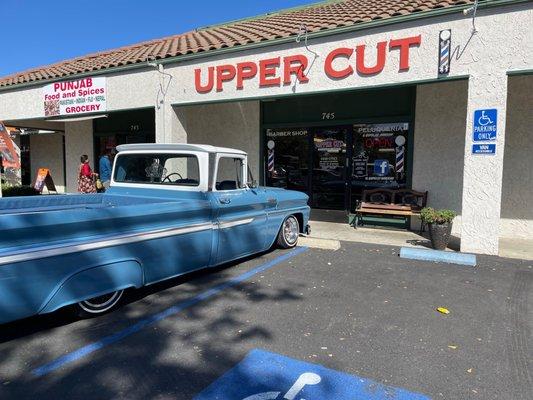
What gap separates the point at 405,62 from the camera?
23.2 feet

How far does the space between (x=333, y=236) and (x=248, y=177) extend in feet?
9.75

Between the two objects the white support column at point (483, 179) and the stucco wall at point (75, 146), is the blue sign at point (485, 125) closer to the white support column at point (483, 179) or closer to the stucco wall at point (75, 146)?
the white support column at point (483, 179)

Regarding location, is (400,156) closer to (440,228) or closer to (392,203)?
(392,203)

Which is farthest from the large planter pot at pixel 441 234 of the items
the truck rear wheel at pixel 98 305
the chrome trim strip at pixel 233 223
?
the truck rear wheel at pixel 98 305

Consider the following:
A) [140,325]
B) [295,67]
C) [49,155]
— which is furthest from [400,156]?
[49,155]

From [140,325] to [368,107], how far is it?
7.88 metres

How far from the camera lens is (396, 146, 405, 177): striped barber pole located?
9.67m

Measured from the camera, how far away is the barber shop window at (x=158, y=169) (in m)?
5.27

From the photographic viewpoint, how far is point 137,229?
4094 millimetres

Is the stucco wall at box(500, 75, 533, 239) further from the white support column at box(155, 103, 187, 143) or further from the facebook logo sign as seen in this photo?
the white support column at box(155, 103, 187, 143)

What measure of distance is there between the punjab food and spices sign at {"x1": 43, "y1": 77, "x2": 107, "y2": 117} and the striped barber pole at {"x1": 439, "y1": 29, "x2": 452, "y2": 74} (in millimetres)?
7809

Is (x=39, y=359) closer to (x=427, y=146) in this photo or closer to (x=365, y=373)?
(x=365, y=373)

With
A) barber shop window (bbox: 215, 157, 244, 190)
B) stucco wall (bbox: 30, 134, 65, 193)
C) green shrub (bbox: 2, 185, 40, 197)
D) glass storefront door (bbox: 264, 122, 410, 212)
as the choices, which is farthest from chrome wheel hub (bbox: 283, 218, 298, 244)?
stucco wall (bbox: 30, 134, 65, 193)

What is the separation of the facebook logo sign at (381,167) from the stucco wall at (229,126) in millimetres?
3264
